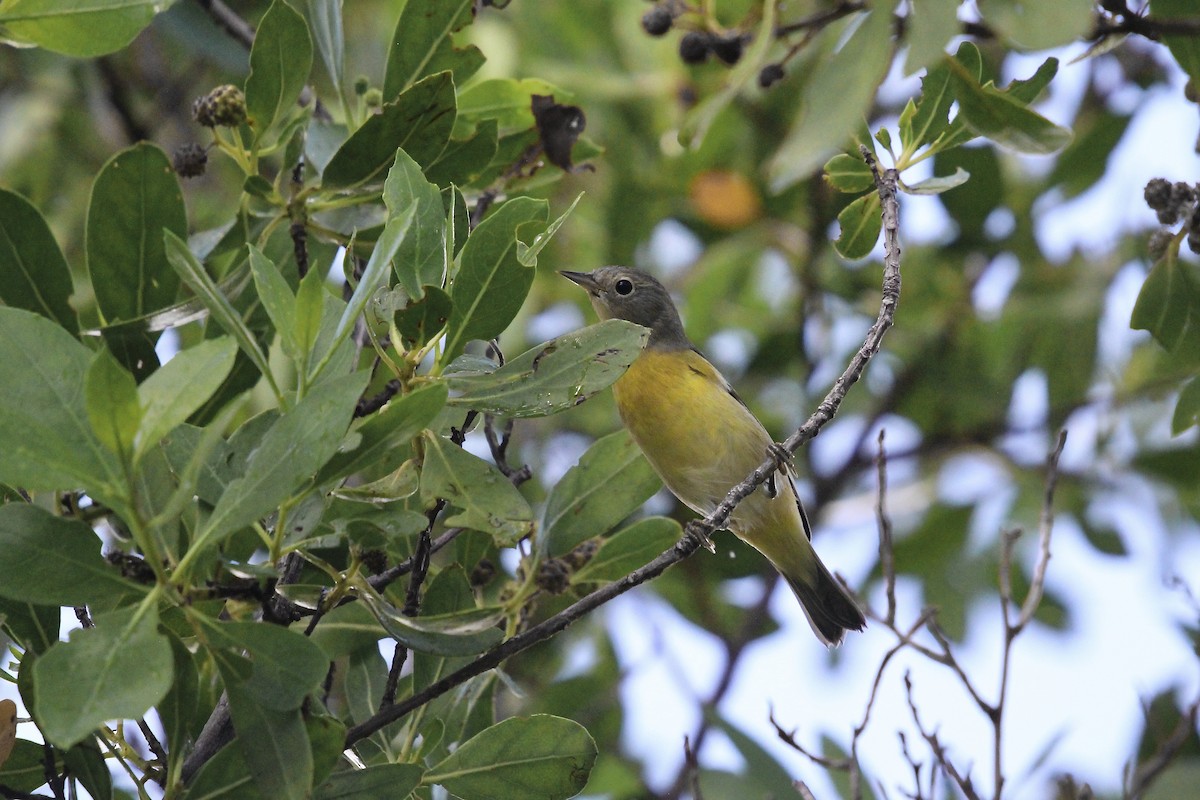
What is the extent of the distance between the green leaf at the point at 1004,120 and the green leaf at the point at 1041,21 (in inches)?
11.1

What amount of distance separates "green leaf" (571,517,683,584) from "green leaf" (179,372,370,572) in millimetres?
1008

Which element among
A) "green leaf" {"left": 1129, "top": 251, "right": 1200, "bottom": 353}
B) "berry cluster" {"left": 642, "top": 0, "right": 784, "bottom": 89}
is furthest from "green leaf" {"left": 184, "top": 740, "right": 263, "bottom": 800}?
"berry cluster" {"left": 642, "top": 0, "right": 784, "bottom": 89}

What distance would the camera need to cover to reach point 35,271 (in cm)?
257

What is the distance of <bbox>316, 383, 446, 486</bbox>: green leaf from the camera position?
195cm

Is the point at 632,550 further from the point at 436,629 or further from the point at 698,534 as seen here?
the point at 436,629

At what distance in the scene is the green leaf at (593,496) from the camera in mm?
2697

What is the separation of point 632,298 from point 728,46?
2006mm

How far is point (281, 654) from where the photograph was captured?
1.97 meters

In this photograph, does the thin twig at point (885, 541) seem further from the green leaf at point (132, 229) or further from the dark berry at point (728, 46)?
the green leaf at point (132, 229)

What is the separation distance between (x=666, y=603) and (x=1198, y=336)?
10.6ft

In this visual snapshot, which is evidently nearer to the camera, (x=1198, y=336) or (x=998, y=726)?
(x=1198, y=336)

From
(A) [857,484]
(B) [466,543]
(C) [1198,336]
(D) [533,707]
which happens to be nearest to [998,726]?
(C) [1198,336]

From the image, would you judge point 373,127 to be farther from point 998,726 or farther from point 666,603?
point 666,603

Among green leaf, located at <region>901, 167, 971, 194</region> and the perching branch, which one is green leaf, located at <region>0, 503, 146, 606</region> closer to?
the perching branch
